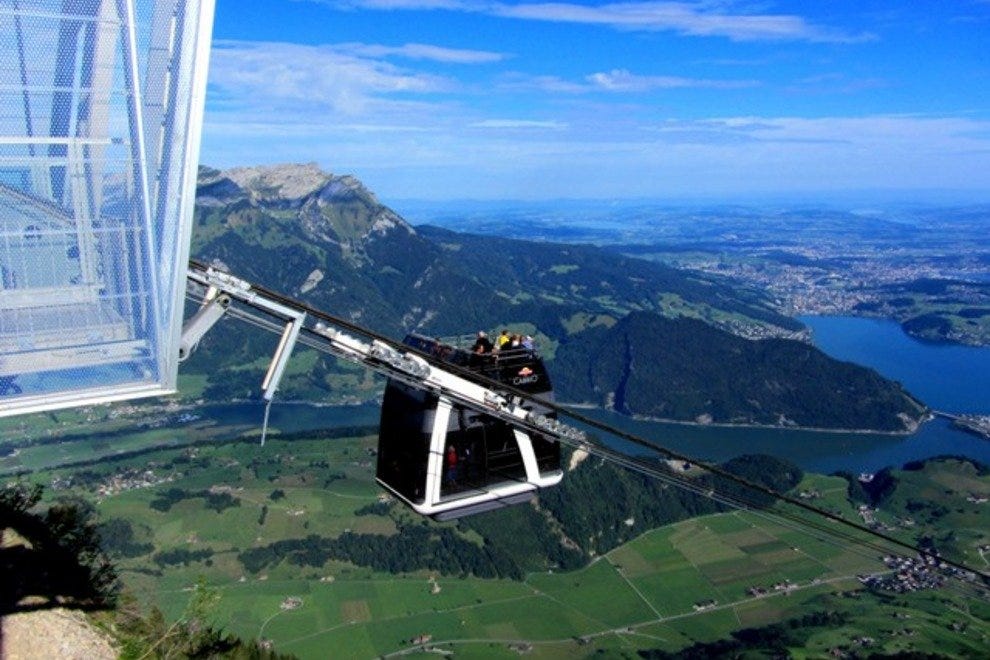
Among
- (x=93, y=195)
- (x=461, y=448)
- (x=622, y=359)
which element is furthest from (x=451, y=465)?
(x=622, y=359)

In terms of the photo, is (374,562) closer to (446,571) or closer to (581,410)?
(446,571)

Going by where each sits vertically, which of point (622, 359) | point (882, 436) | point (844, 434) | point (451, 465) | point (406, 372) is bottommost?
point (844, 434)

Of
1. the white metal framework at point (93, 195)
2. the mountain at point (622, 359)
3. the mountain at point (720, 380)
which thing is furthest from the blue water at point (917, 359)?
the white metal framework at point (93, 195)

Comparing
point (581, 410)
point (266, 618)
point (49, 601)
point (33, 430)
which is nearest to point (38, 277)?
point (49, 601)

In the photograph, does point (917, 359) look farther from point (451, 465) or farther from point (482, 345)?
point (451, 465)

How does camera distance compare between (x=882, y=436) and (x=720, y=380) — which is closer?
(x=882, y=436)

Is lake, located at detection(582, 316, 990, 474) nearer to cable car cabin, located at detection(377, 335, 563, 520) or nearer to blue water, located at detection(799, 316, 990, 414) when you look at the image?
blue water, located at detection(799, 316, 990, 414)
